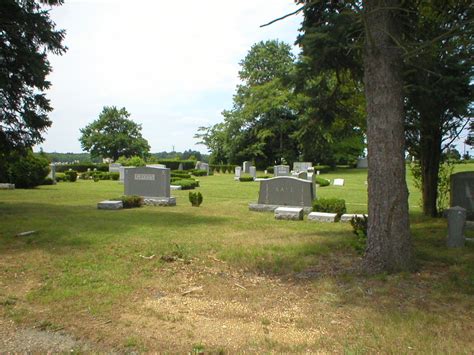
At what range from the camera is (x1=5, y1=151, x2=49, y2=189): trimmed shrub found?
2270 centimetres

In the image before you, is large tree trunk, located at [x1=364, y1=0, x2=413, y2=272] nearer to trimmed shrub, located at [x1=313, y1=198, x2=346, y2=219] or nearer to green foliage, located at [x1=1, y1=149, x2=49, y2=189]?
trimmed shrub, located at [x1=313, y1=198, x2=346, y2=219]

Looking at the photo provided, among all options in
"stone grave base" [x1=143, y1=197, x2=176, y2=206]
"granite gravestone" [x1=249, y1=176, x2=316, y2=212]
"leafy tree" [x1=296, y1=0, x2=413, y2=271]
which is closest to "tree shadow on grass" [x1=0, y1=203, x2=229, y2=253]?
"stone grave base" [x1=143, y1=197, x2=176, y2=206]

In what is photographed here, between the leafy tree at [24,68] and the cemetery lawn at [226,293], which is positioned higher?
the leafy tree at [24,68]

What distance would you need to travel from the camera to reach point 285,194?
14.1 meters

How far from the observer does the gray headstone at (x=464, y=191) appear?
420 inches

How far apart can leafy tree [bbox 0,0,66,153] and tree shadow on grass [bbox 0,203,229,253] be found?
2.49 metres

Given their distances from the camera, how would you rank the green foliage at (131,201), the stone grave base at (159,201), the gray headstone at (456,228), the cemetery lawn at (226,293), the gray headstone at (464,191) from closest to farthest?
the cemetery lawn at (226,293) → the gray headstone at (456,228) → the gray headstone at (464,191) → the green foliage at (131,201) → the stone grave base at (159,201)

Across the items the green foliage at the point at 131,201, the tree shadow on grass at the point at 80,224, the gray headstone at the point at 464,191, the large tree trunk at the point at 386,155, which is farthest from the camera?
the green foliage at the point at 131,201

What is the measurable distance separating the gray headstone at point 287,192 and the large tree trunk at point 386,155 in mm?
7719

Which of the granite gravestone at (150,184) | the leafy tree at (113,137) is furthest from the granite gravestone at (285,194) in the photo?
the leafy tree at (113,137)

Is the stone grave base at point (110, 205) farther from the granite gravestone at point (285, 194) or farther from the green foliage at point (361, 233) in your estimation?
the green foliage at point (361, 233)

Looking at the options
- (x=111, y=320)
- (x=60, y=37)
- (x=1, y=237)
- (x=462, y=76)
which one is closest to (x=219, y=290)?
(x=111, y=320)

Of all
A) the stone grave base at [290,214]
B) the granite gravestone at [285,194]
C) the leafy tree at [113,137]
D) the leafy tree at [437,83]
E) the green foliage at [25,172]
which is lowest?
the stone grave base at [290,214]

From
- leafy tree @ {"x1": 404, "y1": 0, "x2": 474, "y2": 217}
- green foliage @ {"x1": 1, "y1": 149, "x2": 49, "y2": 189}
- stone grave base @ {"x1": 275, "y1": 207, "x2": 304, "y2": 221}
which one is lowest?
stone grave base @ {"x1": 275, "y1": 207, "x2": 304, "y2": 221}
